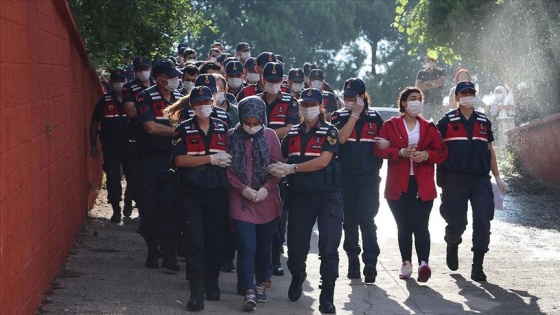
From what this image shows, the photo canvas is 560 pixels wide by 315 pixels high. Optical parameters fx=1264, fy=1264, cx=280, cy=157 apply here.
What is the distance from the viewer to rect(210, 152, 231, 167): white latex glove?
32.7 ft

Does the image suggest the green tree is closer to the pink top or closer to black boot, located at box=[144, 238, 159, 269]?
black boot, located at box=[144, 238, 159, 269]

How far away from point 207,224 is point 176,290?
99cm

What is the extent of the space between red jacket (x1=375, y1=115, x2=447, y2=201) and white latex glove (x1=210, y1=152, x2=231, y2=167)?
6.20ft

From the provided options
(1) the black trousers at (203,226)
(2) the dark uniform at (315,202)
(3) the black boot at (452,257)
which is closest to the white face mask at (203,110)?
(1) the black trousers at (203,226)

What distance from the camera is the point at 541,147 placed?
67.7 feet

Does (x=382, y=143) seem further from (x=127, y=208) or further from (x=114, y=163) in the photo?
(x=127, y=208)

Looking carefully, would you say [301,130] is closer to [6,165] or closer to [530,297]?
[530,297]

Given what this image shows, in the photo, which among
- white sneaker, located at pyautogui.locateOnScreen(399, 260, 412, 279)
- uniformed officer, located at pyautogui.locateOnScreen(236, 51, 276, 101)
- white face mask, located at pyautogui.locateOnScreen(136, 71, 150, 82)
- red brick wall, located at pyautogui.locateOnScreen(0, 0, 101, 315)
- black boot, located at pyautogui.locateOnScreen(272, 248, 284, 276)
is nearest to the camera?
red brick wall, located at pyautogui.locateOnScreen(0, 0, 101, 315)

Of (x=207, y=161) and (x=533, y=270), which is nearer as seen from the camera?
(x=207, y=161)

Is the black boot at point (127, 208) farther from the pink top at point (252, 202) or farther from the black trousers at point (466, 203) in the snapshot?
the pink top at point (252, 202)

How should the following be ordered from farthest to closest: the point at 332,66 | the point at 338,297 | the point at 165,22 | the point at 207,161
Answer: the point at 332,66 → the point at 165,22 → the point at 338,297 → the point at 207,161

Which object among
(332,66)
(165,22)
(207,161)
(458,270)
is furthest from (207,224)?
(332,66)

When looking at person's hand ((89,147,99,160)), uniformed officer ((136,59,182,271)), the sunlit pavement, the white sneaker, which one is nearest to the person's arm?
uniformed officer ((136,59,182,271))

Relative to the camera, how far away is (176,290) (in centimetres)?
1087
